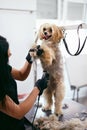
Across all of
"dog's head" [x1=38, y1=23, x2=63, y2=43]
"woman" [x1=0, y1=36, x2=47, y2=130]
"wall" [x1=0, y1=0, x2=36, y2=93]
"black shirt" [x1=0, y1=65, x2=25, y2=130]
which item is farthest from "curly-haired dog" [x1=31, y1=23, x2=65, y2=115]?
"wall" [x1=0, y1=0, x2=36, y2=93]

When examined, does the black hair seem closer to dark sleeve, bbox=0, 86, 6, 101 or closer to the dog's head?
dark sleeve, bbox=0, 86, 6, 101

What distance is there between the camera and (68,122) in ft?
4.66

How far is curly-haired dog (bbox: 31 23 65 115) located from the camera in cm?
138

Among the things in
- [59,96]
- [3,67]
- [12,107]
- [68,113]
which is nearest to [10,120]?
[12,107]

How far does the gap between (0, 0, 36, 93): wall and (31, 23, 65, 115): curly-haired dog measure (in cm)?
83

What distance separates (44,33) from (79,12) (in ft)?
8.06

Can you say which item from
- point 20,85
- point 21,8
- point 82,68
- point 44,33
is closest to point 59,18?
point 82,68

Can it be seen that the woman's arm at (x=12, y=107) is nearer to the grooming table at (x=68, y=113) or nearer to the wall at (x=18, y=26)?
the grooming table at (x=68, y=113)

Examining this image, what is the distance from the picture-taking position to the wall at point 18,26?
7.30 ft

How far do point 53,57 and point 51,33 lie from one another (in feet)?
0.62

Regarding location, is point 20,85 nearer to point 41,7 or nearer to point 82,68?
point 82,68

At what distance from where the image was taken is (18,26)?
2.33 metres

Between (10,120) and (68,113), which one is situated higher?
(10,120)

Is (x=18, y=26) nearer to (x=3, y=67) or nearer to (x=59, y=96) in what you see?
(x=59, y=96)
